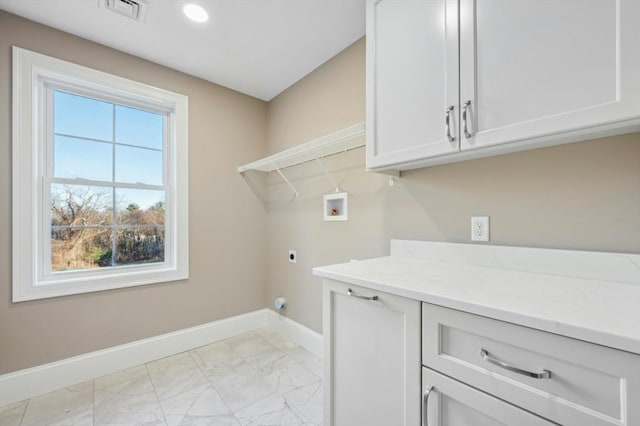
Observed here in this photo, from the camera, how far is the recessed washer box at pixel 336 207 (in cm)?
200

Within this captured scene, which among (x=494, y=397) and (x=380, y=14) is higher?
(x=380, y=14)

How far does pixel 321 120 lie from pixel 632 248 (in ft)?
6.20

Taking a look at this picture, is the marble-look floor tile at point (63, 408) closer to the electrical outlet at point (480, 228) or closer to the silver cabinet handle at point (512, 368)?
the silver cabinet handle at point (512, 368)

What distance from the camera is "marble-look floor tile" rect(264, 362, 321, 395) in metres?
1.78

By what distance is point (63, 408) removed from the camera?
1.59 m

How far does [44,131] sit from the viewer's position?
1.83 meters

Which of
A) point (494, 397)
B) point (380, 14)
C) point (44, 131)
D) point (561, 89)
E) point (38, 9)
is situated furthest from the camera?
point (44, 131)

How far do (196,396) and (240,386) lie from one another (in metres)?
0.26

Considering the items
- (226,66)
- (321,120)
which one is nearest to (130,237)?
(226,66)

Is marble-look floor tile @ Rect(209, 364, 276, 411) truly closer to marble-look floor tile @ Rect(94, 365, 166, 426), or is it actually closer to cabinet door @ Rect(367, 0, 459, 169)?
marble-look floor tile @ Rect(94, 365, 166, 426)

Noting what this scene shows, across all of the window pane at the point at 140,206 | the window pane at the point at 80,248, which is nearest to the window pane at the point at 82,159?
the window pane at the point at 140,206

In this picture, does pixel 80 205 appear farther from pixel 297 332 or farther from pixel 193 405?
pixel 297 332

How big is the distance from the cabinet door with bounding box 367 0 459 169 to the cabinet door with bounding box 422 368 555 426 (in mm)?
843

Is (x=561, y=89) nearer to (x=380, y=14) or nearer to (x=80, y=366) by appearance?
(x=380, y=14)
